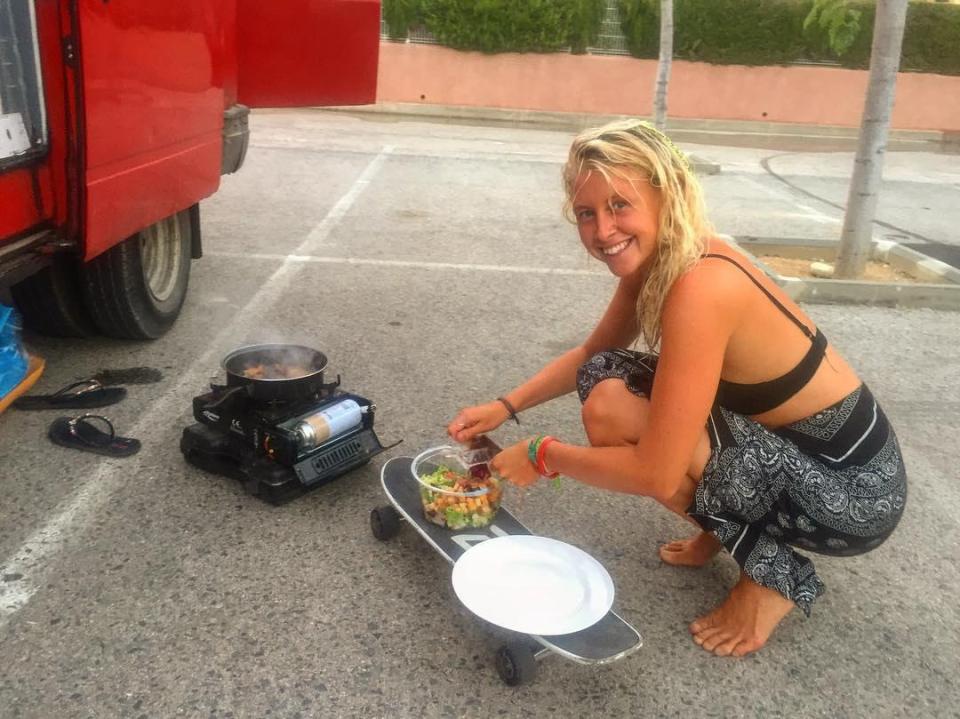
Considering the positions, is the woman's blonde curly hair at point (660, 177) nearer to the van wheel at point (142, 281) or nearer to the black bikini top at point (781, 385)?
the black bikini top at point (781, 385)

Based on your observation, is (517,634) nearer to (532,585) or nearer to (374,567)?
(532,585)

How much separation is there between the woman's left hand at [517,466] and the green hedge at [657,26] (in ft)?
55.5

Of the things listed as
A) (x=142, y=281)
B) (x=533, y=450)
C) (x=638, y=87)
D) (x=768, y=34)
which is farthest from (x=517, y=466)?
(x=768, y=34)

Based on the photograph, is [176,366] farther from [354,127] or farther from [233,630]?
[354,127]

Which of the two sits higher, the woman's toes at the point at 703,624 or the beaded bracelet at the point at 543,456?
the beaded bracelet at the point at 543,456

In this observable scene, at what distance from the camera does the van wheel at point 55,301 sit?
3740mm

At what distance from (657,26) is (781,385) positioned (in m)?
17.3

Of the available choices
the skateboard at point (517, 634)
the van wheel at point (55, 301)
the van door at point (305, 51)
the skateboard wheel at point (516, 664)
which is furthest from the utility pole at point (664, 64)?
the skateboard wheel at point (516, 664)

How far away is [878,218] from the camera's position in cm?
881

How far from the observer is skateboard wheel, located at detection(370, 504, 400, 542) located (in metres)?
2.63

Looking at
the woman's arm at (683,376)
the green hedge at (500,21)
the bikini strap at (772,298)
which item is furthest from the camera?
the green hedge at (500,21)

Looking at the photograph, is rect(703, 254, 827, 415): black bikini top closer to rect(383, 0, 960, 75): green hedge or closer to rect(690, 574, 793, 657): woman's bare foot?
rect(690, 574, 793, 657): woman's bare foot

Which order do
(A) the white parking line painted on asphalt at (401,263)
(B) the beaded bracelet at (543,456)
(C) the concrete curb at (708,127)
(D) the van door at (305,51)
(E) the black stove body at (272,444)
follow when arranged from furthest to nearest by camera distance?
(C) the concrete curb at (708,127) → (A) the white parking line painted on asphalt at (401,263) → (D) the van door at (305,51) → (E) the black stove body at (272,444) → (B) the beaded bracelet at (543,456)

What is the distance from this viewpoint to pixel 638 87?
59.6 feet
